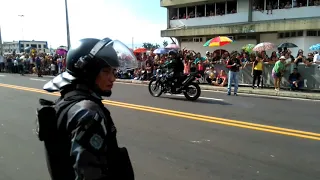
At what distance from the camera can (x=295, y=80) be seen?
1358 centimetres

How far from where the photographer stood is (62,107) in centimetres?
165

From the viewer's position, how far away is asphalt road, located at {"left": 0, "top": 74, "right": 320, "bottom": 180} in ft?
14.8

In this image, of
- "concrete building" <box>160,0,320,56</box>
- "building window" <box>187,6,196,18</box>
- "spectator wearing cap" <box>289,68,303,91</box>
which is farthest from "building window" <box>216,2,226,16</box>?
"spectator wearing cap" <box>289,68,303,91</box>

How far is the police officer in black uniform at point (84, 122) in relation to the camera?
4.90 ft

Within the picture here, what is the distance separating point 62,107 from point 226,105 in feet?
29.3

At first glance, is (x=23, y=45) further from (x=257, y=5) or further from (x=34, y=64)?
(x=257, y=5)

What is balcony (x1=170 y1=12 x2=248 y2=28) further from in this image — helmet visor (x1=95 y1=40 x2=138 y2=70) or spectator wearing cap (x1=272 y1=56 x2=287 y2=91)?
helmet visor (x1=95 y1=40 x2=138 y2=70)

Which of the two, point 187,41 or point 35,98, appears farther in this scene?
point 187,41

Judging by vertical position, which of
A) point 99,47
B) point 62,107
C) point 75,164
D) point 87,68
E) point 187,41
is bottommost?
point 75,164

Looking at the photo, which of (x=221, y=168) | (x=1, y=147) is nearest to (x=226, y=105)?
(x=221, y=168)

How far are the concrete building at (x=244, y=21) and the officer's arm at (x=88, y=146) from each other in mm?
27412

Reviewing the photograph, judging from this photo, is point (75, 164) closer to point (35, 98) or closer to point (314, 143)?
point (314, 143)

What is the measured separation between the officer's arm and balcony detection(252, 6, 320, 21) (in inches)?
1114

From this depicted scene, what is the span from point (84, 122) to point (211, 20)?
1332 inches
